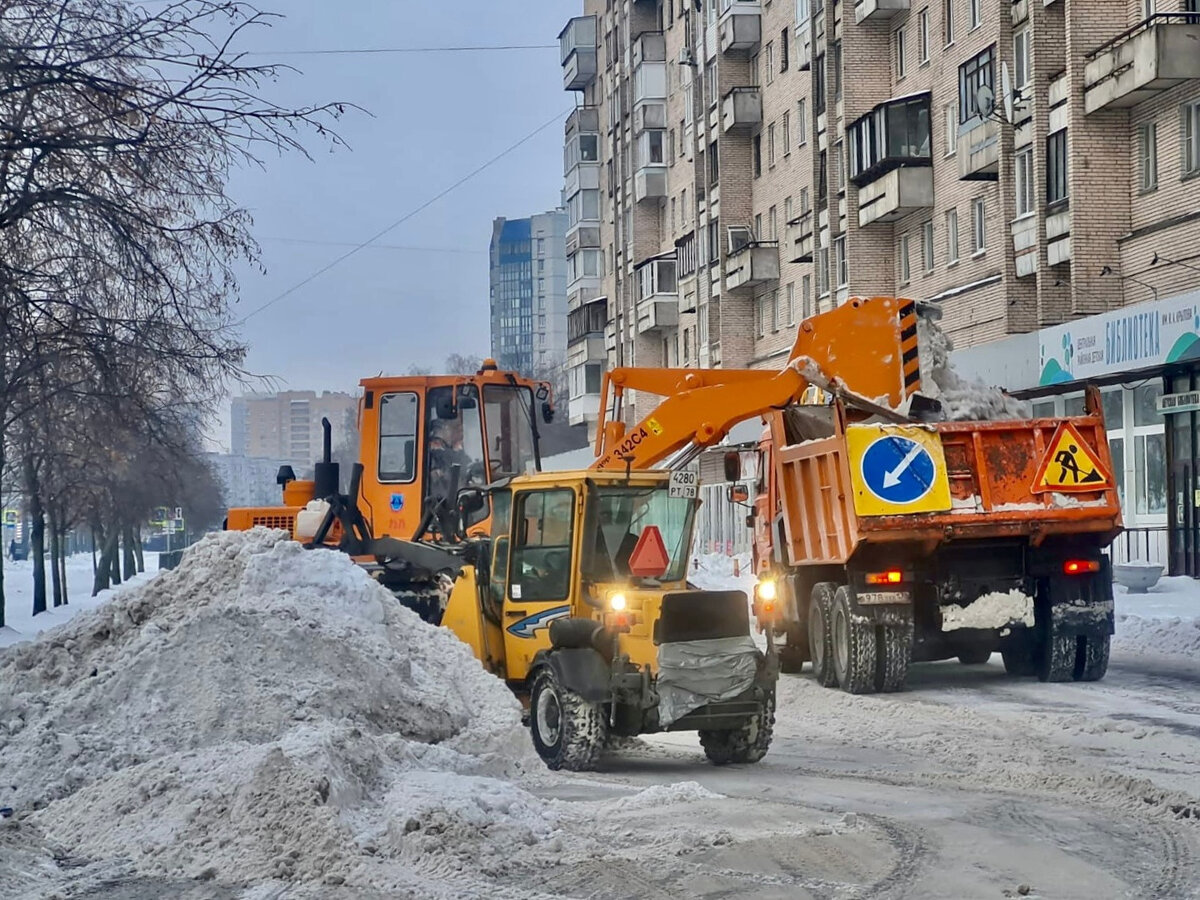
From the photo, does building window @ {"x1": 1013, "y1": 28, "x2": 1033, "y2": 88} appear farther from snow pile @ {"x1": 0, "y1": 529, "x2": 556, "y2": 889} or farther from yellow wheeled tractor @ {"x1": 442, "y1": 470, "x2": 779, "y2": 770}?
snow pile @ {"x1": 0, "y1": 529, "x2": 556, "y2": 889}

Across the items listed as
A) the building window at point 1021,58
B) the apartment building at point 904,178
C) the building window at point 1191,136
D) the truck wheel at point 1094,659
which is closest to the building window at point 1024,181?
the apartment building at point 904,178

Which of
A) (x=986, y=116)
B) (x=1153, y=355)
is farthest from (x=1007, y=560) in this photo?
(x=986, y=116)

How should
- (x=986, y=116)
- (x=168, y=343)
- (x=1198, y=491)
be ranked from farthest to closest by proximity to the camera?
(x=986, y=116), (x=1198, y=491), (x=168, y=343)

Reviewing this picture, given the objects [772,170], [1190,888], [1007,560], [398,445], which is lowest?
[1190,888]

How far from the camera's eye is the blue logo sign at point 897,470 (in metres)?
15.4

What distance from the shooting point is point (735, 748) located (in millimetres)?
11961

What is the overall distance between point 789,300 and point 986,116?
1629 centimetres

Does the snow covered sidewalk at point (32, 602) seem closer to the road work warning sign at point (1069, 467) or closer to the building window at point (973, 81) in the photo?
the road work warning sign at point (1069, 467)

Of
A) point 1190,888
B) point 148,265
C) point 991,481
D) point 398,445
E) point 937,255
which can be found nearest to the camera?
point 1190,888

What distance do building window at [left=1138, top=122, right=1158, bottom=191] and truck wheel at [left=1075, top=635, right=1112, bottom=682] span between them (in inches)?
618

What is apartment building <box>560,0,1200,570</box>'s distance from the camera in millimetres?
30094

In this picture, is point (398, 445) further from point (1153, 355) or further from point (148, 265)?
point (1153, 355)

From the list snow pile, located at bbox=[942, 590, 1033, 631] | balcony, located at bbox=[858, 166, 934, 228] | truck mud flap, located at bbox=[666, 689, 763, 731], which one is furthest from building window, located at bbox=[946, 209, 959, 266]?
truck mud flap, located at bbox=[666, 689, 763, 731]

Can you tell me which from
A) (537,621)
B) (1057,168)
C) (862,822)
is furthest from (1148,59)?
(862,822)
